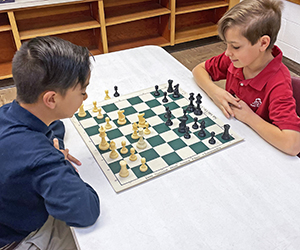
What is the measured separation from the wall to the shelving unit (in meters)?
0.83

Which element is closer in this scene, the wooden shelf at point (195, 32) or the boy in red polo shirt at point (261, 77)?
the boy in red polo shirt at point (261, 77)

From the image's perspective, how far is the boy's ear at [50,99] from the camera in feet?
3.08

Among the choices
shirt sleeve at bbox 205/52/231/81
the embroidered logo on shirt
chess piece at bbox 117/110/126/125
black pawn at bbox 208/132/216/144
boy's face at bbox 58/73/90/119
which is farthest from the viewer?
shirt sleeve at bbox 205/52/231/81

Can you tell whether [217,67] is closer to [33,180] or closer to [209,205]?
[209,205]

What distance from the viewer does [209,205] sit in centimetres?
100

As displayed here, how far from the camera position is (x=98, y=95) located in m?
1.59

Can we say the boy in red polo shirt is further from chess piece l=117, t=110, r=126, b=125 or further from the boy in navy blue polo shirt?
the boy in navy blue polo shirt

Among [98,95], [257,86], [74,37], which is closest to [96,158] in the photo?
[98,95]

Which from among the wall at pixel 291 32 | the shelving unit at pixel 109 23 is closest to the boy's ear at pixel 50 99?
the shelving unit at pixel 109 23

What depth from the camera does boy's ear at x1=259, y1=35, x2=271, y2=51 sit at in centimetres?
135

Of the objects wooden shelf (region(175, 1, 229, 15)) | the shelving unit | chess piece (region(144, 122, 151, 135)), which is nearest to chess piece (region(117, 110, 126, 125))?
chess piece (region(144, 122, 151, 135))

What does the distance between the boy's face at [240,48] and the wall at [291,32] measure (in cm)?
238

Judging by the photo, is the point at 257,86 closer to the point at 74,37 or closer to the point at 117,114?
the point at 117,114

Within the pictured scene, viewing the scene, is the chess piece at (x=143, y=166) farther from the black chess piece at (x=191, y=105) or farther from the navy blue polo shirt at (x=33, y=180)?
the black chess piece at (x=191, y=105)
